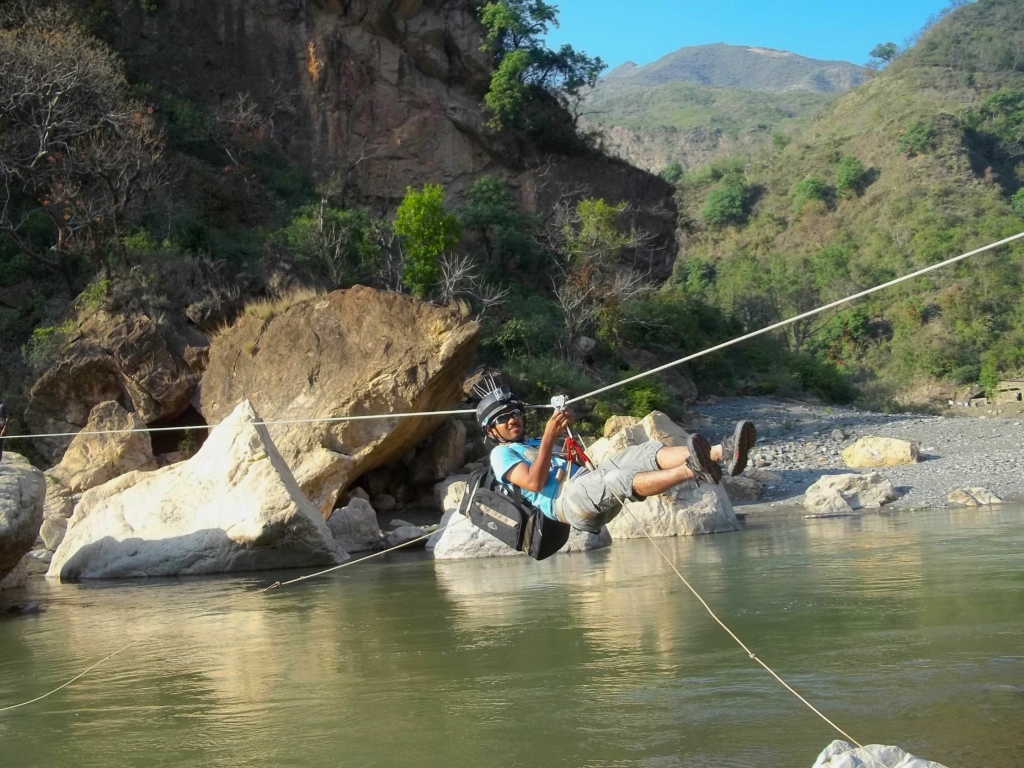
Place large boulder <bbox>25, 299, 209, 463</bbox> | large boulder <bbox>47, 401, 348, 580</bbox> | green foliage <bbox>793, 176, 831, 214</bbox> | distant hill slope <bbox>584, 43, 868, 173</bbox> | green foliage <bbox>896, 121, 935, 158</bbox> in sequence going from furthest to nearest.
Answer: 1. distant hill slope <bbox>584, 43, 868, 173</bbox>
2. green foliage <bbox>793, 176, 831, 214</bbox>
3. green foliage <bbox>896, 121, 935, 158</bbox>
4. large boulder <bbox>25, 299, 209, 463</bbox>
5. large boulder <bbox>47, 401, 348, 580</bbox>

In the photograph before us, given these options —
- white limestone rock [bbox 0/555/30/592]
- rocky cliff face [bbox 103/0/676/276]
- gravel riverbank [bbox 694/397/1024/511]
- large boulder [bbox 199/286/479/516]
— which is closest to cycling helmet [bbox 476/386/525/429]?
white limestone rock [bbox 0/555/30/592]

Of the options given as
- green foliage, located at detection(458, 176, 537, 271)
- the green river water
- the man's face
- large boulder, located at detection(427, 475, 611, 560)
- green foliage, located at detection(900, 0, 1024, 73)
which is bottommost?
the green river water

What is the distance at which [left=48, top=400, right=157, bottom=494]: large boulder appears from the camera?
64.0 ft

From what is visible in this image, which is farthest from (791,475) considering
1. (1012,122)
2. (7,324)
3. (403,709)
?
(1012,122)

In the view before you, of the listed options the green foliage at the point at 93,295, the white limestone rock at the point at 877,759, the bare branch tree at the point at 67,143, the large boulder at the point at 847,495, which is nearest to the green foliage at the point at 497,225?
the bare branch tree at the point at 67,143

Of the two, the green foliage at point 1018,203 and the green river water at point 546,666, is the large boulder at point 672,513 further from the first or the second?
the green foliage at point 1018,203

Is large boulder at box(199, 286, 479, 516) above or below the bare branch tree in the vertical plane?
below

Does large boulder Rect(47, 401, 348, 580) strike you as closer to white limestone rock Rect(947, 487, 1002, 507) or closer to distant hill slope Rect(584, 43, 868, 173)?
white limestone rock Rect(947, 487, 1002, 507)

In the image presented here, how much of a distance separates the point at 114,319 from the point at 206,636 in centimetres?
1544

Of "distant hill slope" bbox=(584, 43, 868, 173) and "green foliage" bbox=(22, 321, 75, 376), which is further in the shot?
"distant hill slope" bbox=(584, 43, 868, 173)

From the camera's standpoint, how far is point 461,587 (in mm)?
13070

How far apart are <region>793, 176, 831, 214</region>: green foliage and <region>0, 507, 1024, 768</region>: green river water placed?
195ft

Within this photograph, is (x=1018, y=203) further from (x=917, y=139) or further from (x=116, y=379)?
(x=116, y=379)

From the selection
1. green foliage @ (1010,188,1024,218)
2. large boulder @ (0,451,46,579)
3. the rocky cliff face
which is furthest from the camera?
green foliage @ (1010,188,1024,218)
